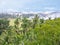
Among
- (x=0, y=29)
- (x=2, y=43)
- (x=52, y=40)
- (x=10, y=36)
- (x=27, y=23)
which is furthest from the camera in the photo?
(x=0, y=29)

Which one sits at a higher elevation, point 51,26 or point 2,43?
point 51,26

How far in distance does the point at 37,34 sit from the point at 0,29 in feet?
184

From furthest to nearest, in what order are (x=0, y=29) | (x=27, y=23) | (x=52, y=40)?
(x=0, y=29), (x=27, y=23), (x=52, y=40)

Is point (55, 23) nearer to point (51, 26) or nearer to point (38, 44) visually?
point (51, 26)

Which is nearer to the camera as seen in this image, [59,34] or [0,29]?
[59,34]

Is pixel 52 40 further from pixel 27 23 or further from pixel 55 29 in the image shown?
pixel 27 23

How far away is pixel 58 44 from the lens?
138 feet

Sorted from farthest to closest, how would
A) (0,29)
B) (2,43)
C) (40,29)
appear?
(0,29) → (2,43) → (40,29)

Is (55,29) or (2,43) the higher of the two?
(55,29)

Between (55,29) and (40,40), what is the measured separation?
289 centimetres

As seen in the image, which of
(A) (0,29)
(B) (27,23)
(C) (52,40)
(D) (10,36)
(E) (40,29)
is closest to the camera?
(C) (52,40)

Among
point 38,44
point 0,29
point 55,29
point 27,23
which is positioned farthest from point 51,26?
point 0,29

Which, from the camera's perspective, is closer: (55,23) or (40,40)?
(40,40)

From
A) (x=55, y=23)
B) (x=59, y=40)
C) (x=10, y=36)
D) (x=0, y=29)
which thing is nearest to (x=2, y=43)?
(x=10, y=36)
